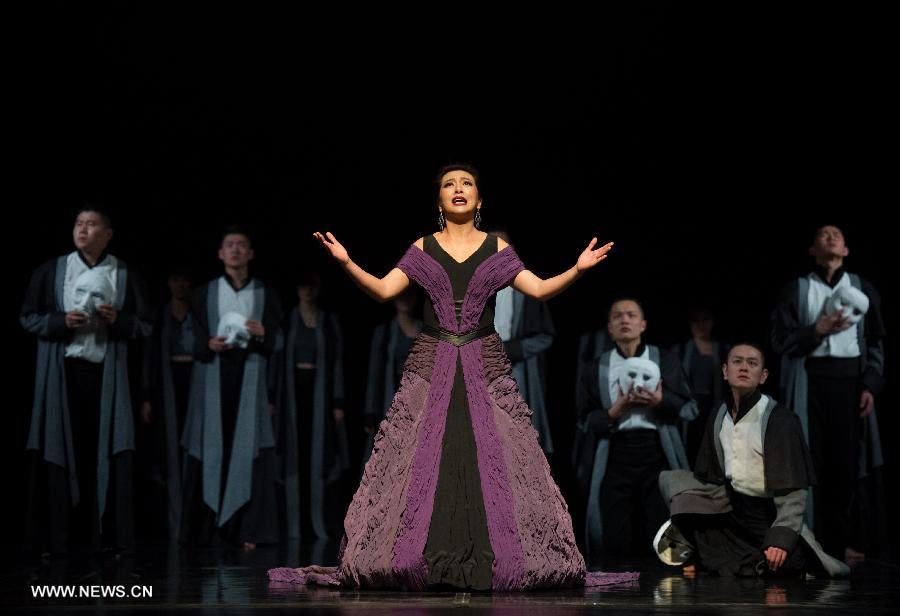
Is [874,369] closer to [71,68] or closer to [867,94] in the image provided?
[867,94]

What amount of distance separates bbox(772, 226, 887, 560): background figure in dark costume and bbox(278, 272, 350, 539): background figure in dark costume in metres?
2.27

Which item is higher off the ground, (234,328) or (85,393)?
(234,328)

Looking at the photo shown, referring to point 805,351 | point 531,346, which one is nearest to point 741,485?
point 805,351

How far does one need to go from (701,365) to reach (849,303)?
1.41 m

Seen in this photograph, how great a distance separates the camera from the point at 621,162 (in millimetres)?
6891

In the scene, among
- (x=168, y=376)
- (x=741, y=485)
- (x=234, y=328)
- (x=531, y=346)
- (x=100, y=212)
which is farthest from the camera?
(x=168, y=376)

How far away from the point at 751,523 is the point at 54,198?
12.7 feet

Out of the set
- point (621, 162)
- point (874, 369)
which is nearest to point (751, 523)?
point (874, 369)

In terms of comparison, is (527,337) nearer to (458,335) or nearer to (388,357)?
(388,357)

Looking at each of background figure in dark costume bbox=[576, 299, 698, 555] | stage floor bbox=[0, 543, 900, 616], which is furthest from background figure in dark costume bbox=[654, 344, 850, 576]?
background figure in dark costume bbox=[576, 299, 698, 555]

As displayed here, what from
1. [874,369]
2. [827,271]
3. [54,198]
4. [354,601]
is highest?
[54,198]

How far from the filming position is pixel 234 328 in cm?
591

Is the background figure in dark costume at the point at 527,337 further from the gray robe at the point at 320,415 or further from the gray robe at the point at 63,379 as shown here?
the gray robe at the point at 63,379

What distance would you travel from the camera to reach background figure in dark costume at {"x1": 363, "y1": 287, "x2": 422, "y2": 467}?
6746 millimetres
